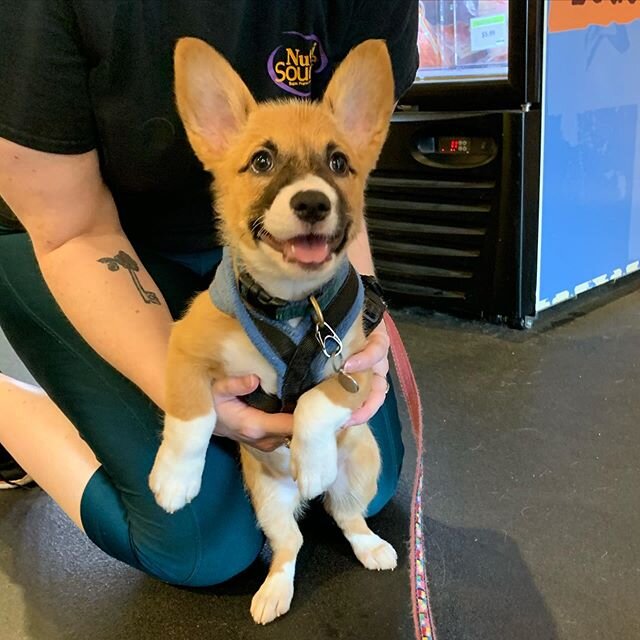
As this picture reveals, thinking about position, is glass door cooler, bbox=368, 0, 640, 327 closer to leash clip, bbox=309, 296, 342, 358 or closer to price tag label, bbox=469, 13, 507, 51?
price tag label, bbox=469, 13, 507, 51

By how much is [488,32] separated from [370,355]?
5.70 feet

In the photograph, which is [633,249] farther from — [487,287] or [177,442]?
[177,442]

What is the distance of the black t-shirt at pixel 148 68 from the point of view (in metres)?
1.05

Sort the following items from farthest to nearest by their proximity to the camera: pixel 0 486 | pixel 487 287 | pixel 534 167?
pixel 487 287
pixel 534 167
pixel 0 486

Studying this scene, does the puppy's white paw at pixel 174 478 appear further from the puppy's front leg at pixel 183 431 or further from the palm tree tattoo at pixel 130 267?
the palm tree tattoo at pixel 130 267

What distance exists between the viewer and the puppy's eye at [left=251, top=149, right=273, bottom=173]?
3.30 ft

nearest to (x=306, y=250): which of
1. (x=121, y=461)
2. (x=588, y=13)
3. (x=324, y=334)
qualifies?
(x=324, y=334)

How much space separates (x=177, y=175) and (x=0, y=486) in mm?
906

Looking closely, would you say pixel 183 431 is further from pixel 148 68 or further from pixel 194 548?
pixel 148 68

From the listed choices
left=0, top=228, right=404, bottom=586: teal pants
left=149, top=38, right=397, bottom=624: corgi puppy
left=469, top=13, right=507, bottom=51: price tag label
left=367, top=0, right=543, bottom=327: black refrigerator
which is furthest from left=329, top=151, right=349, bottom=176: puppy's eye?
left=469, top=13, right=507, bottom=51: price tag label

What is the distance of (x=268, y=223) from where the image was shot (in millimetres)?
938

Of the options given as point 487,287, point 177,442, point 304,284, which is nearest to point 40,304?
point 177,442

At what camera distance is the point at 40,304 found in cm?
133

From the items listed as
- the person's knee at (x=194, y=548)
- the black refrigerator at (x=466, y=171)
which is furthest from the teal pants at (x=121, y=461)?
the black refrigerator at (x=466, y=171)
